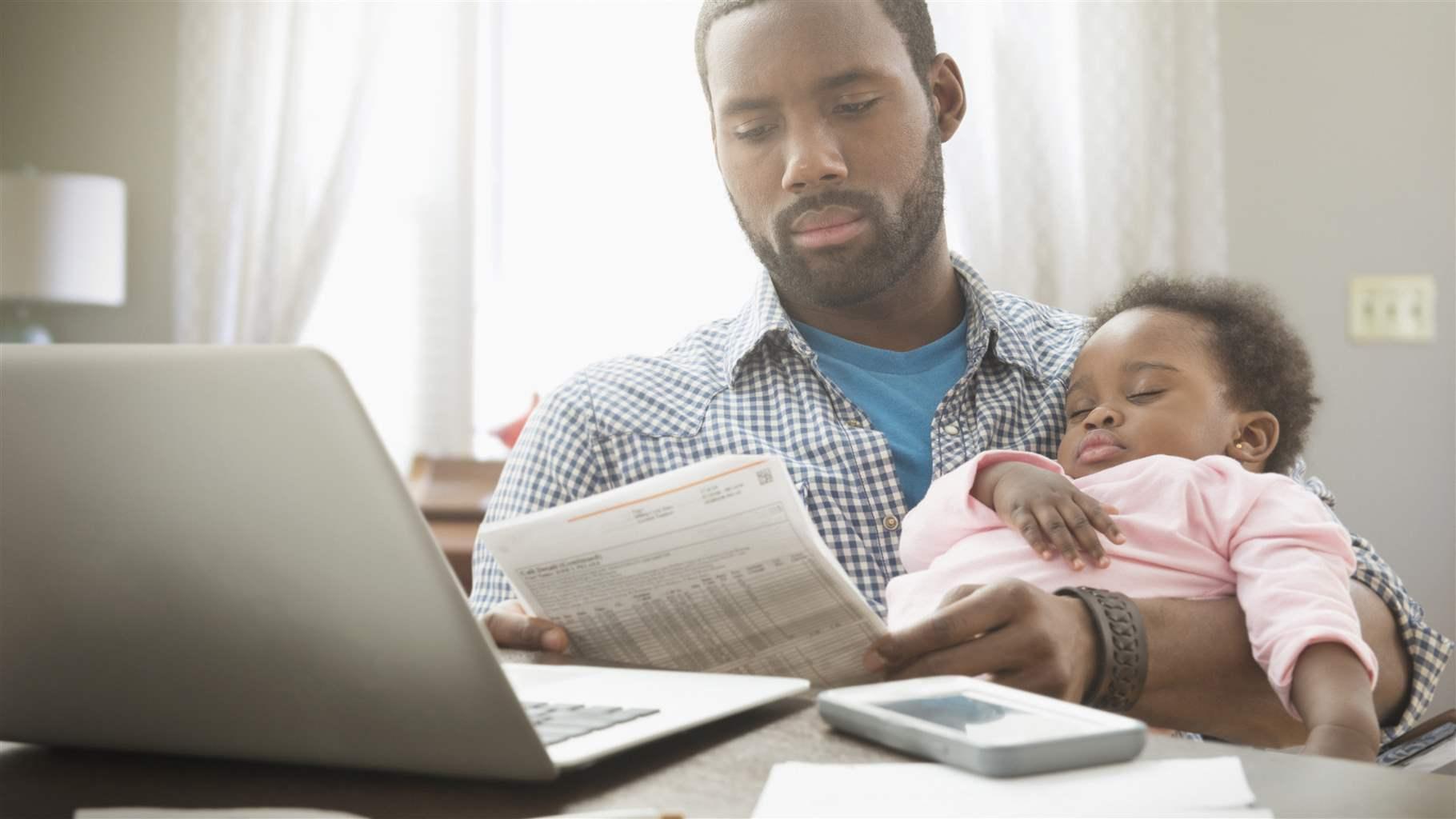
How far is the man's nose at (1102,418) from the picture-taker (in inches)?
47.6

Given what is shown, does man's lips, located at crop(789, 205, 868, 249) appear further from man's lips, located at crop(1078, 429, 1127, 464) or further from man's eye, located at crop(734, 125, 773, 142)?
man's lips, located at crop(1078, 429, 1127, 464)

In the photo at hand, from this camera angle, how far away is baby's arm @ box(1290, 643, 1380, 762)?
2.55ft

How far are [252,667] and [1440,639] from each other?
3.07 ft

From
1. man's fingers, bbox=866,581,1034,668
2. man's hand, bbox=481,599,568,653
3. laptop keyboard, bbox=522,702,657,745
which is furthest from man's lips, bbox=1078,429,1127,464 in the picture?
laptop keyboard, bbox=522,702,657,745

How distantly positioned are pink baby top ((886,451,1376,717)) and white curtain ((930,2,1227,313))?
2012mm

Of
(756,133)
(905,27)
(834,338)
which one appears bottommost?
(834,338)

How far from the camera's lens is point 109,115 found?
362 cm

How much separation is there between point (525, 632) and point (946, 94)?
99cm

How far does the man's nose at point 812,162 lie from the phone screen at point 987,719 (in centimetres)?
86

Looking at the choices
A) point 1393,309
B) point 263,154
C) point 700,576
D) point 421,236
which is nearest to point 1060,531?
point 700,576

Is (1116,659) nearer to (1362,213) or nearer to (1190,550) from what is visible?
(1190,550)

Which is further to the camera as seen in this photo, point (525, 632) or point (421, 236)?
point (421, 236)

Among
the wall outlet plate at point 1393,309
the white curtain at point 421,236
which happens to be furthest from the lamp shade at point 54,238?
the wall outlet plate at point 1393,309

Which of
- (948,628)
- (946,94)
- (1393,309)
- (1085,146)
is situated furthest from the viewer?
(1085,146)
